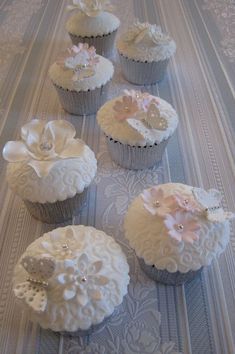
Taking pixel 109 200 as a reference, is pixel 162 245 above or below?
above

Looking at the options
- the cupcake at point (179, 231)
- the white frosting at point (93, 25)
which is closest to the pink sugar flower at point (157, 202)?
the cupcake at point (179, 231)

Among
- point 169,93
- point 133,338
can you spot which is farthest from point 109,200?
point 169,93

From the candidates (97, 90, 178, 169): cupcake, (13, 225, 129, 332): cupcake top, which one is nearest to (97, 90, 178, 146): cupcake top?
(97, 90, 178, 169): cupcake

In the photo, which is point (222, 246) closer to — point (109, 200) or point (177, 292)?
point (177, 292)

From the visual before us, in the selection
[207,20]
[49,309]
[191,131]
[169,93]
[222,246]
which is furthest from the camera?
[207,20]

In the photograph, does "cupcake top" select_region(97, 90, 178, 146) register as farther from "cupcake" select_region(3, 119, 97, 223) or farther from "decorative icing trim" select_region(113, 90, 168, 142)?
"cupcake" select_region(3, 119, 97, 223)

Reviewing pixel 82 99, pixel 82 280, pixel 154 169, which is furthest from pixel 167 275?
pixel 82 99

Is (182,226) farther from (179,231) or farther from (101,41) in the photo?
(101,41)
